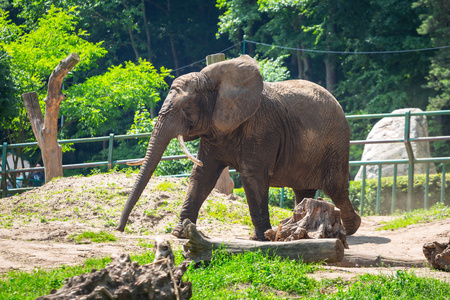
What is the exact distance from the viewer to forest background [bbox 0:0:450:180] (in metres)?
22.2

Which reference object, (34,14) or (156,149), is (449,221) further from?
(34,14)

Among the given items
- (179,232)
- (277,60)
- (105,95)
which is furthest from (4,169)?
(277,60)

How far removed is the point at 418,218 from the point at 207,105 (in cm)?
433

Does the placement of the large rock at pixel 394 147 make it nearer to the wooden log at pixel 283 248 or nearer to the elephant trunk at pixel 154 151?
the elephant trunk at pixel 154 151

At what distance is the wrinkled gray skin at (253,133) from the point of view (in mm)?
8453

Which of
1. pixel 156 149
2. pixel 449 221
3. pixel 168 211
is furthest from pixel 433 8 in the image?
pixel 156 149

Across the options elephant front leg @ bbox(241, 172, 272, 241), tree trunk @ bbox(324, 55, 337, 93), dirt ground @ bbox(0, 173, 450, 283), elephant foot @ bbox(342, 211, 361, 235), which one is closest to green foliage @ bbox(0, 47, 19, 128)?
dirt ground @ bbox(0, 173, 450, 283)

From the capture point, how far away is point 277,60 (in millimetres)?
26453

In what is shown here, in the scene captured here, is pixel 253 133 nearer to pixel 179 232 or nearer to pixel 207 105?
pixel 207 105

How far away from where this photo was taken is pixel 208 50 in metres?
36.8

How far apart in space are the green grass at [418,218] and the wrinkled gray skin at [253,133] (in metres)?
1.74

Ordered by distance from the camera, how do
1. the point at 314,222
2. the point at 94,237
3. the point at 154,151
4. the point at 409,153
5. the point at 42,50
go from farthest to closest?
the point at 42,50 < the point at 409,153 < the point at 154,151 < the point at 94,237 < the point at 314,222

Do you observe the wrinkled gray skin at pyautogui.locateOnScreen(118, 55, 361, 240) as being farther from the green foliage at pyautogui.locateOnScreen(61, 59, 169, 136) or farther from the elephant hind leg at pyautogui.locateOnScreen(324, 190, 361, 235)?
the green foliage at pyautogui.locateOnScreen(61, 59, 169, 136)

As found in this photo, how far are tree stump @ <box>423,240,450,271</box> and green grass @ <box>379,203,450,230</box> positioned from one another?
12.8ft
